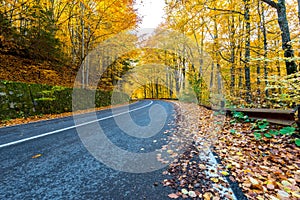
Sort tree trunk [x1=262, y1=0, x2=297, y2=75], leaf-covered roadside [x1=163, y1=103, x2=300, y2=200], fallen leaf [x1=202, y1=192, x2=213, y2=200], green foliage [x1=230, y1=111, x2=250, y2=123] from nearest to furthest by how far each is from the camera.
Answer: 1. fallen leaf [x1=202, y1=192, x2=213, y2=200]
2. leaf-covered roadside [x1=163, y1=103, x2=300, y2=200]
3. tree trunk [x1=262, y1=0, x2=297, y2=75]
4. green foliage [x1=230, y1=111, x2=250, y2=123]

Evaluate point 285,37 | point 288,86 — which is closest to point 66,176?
point 288,86

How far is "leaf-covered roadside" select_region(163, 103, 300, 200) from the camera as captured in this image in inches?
73.0

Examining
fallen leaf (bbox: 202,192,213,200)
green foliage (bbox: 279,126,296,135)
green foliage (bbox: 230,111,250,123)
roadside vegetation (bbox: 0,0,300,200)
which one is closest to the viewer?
fallen leaf (bbox: 202,192,213,200)

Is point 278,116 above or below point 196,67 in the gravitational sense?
below

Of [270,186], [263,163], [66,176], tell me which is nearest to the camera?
[270,186]

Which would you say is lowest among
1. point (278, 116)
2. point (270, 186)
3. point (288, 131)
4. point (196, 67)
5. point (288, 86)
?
point (270, 186)

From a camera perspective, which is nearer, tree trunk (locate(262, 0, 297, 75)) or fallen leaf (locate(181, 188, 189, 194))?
fallen leaf (locate(181, 188, 189, 194))

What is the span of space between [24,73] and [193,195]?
39.5 feet

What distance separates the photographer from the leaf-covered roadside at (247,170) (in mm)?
1855

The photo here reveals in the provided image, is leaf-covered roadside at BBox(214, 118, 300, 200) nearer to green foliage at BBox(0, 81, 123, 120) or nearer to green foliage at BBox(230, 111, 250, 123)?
green foliage at BBox(230, 111, 250, 123)

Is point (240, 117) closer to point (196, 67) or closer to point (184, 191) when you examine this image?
point (184, 191)

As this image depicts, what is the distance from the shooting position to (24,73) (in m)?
9.98

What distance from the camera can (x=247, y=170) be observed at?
2.38 metres

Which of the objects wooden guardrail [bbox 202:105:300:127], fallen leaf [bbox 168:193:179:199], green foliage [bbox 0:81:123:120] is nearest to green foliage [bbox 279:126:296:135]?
wooden guardrail [bbox 202:105:300:127]
